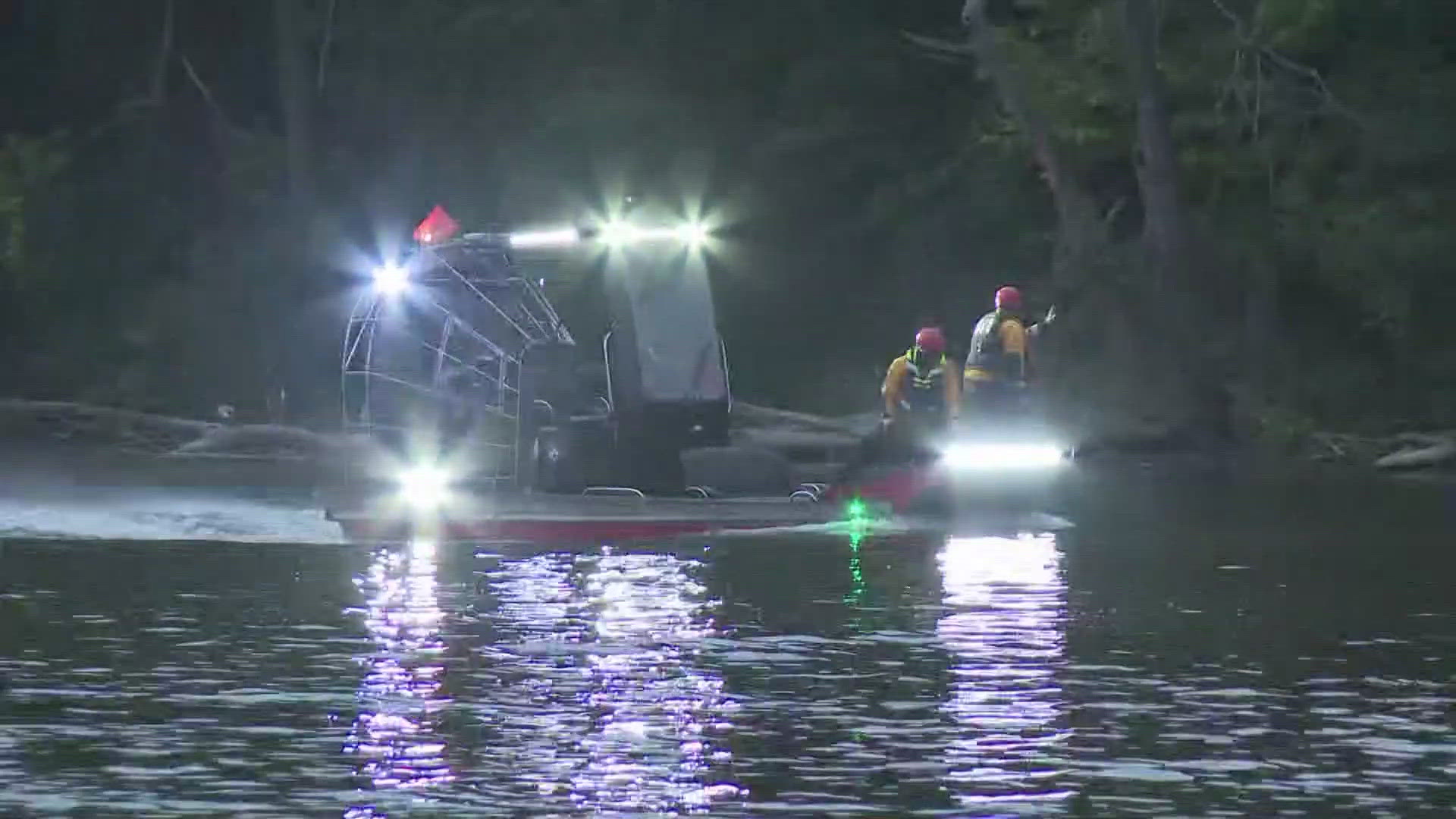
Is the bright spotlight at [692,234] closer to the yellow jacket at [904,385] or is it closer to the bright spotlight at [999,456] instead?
the yellow jacket at [904,385]

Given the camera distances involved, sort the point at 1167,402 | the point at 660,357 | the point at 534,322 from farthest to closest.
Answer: the point at 1167,402, the point at 534,322, the point at 660,357

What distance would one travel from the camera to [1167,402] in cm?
4272

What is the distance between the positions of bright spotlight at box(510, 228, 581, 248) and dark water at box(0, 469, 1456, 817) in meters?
3.69

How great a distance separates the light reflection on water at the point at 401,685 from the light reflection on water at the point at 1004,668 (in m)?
2.04

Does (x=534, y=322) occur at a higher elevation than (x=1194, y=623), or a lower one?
higher

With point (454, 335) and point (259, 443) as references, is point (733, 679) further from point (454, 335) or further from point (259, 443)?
point (259, 443)

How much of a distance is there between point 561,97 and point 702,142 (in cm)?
226

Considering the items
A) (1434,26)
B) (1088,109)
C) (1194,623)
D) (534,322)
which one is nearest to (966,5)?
(1088,109)

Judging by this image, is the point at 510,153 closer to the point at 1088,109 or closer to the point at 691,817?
the point at 1088,109

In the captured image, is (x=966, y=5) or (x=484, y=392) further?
(x=966, y=5)

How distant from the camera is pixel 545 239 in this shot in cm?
2788

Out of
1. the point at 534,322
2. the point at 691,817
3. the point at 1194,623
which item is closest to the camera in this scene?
the point at 691,817

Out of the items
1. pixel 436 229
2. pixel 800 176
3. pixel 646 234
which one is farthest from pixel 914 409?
pixel 800 176

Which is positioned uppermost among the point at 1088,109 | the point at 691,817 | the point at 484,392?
the point at 1088,109
